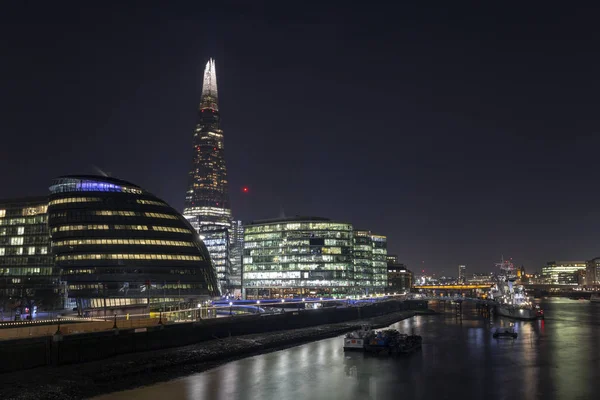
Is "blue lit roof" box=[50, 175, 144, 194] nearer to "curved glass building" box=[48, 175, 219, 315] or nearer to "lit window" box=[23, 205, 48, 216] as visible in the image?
"curved glass building" box=[48, 175, 219, 315]

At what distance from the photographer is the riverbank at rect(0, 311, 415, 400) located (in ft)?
144

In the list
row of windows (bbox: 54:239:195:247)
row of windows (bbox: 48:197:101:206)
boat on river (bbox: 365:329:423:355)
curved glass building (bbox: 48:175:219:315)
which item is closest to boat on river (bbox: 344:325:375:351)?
boat on river (bbox: 365:329:423:355)

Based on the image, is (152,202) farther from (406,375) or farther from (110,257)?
(406,375)

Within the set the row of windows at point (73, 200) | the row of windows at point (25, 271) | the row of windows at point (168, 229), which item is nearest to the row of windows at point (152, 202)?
the row of windows at point (168, 229)

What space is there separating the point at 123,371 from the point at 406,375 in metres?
30.8

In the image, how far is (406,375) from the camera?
57.8m

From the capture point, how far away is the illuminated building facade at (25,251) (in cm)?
10712

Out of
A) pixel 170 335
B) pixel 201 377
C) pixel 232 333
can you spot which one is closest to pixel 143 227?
pixel 232 333

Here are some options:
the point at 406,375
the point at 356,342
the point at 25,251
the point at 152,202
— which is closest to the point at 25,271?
the point at 25,251

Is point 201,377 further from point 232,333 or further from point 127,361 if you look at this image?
point 232,333

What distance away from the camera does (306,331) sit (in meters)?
98.9

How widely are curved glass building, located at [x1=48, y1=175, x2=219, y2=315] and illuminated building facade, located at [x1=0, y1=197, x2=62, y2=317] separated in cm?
293

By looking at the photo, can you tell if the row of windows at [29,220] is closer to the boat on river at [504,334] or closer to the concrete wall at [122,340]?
the concrete wall at [122,340]

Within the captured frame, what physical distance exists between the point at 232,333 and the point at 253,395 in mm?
37548
